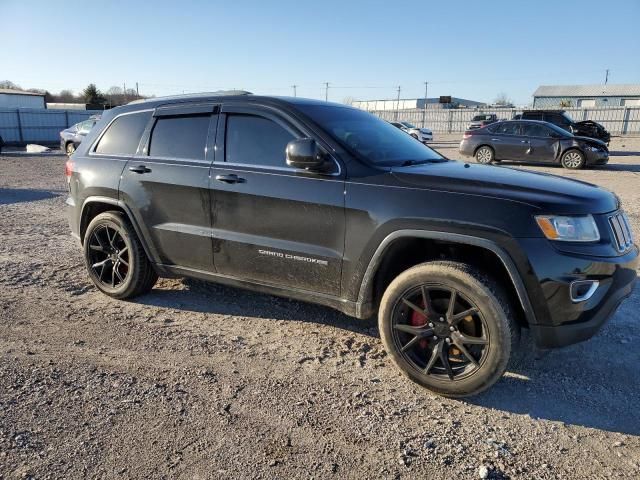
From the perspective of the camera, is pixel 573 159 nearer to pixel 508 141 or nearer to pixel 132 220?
pixel 508 141

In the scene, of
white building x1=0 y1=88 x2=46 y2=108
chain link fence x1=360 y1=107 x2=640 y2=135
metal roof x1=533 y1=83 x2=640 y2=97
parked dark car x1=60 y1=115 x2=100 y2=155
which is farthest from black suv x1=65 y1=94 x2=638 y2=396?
metal roof x1=533 y1=83 x2=640 y2=97

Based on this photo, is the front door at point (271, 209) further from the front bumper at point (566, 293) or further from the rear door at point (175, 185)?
the front bumper at point (566, 293)

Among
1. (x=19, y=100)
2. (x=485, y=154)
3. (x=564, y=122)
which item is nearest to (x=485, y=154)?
(x=485, y=154)

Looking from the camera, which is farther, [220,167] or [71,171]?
[71,171]

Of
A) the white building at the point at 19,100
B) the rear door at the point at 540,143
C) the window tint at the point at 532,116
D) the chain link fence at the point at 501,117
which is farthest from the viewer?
the white building at the point at 19,100

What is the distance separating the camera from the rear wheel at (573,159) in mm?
16316

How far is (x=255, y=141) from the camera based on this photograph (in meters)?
3.88

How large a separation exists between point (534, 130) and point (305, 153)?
1602 centimetres

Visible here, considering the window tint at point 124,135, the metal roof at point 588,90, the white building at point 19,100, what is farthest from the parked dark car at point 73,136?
the metal roof at point 588,90

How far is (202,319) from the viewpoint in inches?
170

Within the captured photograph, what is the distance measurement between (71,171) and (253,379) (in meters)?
3.05

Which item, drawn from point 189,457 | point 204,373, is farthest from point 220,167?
point 189,457

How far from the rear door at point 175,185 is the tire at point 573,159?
606 inches

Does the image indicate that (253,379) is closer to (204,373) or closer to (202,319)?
(204,373)
